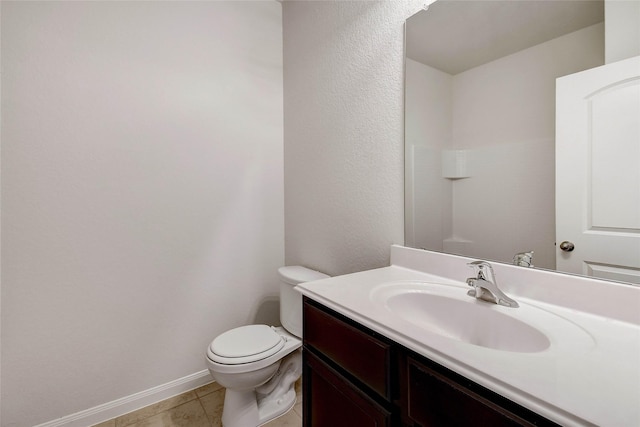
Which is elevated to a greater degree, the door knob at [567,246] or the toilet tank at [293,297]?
the door knob at [567,246]

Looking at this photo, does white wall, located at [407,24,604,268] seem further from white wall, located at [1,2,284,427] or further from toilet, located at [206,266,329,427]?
white wall, located at [1,2,284,427]

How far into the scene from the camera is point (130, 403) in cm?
160

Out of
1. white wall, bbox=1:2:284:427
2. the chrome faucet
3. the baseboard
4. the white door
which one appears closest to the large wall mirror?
the white door

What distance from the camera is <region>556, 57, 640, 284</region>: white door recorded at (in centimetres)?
76

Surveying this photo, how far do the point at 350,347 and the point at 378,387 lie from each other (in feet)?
0.42

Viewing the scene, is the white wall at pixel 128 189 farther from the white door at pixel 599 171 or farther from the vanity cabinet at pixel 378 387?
the white door at pixel 599 171

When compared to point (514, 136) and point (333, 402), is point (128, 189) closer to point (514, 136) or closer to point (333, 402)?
point (333, 402)

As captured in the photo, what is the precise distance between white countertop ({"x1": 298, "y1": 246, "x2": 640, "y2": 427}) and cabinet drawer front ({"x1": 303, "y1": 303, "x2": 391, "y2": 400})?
0.05m

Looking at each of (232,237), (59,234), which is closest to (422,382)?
(232,237)

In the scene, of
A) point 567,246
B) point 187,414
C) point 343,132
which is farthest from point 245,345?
point 567,246

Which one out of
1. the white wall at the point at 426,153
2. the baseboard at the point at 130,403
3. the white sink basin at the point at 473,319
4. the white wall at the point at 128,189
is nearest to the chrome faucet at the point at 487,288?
the white sink basin at the point at 473,319

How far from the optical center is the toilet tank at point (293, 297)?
1.66 m

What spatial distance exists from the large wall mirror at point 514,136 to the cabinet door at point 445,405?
1.90 feet

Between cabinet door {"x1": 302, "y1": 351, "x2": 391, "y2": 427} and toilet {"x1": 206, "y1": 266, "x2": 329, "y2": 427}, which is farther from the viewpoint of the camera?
toilet {"x1": 206, "y1": 266, "x2": 329, "y2": 427}
